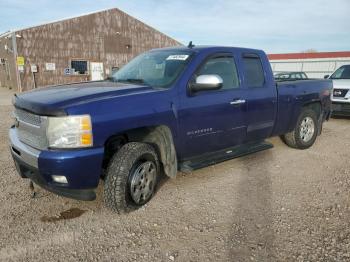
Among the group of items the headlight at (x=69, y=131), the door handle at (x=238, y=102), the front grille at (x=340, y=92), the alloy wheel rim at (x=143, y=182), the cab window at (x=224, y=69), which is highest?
the cab window at (x=224, y=69)

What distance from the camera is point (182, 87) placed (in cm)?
397

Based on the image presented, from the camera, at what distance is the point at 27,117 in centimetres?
351

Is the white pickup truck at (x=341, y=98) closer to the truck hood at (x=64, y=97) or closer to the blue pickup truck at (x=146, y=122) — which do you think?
the blue pickup truck at (x=146, y=122)

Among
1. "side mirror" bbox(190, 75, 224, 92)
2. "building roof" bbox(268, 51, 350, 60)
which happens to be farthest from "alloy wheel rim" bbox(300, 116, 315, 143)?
"building roof" bbox(268, 51, 350, 60)

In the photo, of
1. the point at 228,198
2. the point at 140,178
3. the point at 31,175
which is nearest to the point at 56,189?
the point at 31,175

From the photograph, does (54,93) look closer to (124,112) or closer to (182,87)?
(124,112)

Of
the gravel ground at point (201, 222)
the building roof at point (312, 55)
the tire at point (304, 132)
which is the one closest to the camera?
the gravel ground at point (201, 222)

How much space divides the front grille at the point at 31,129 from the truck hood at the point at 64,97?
0.08 metres

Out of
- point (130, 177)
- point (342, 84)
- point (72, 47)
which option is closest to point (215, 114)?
point (130, 177)

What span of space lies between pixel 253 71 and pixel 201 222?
8.78 feet

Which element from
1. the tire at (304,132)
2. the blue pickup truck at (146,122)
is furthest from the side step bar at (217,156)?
the tire at (304,132)

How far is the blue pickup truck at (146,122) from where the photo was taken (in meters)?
3.16

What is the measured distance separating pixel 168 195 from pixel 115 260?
147 centimetres

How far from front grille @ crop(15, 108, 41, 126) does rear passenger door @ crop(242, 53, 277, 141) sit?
2.93 meters
